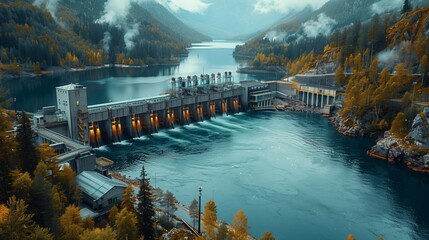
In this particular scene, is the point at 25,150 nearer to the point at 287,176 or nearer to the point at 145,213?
the point at 145,213

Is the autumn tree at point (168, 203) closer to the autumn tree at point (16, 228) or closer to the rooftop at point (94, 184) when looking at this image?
the rooftop at point (94, 184)

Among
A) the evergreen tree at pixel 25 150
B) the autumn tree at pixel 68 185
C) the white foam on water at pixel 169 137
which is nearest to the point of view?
the evergreen tree at pixel 25 150

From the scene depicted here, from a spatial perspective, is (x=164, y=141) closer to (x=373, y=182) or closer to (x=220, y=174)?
(x=220, y=174)

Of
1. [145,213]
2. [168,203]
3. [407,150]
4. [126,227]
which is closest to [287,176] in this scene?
[407,150]

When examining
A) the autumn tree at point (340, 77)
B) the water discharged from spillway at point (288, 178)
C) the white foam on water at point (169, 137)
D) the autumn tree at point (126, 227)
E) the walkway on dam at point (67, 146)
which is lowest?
the water discharged from spillway at point (288, 178)

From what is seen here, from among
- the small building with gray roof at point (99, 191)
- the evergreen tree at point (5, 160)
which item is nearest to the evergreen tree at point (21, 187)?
the evergreen tree at point (5, 160)

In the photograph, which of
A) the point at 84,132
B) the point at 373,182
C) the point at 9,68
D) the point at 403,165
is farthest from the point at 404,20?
the point at 9,68

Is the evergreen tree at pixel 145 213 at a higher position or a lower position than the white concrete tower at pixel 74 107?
lower
